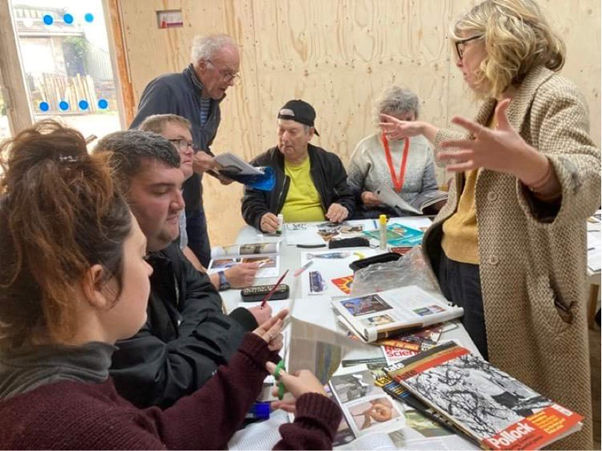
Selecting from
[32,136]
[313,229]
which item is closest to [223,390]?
[32,136]

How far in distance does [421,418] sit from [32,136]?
0.88 m

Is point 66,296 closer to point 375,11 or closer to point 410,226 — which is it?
point 410,226

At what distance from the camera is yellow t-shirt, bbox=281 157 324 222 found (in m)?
2.72

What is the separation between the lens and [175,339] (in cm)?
113

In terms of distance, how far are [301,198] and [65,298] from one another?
2151 millimetres

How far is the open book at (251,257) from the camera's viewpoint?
1819 millimetres

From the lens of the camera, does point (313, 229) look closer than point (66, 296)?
No

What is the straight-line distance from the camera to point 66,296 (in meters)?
0.65

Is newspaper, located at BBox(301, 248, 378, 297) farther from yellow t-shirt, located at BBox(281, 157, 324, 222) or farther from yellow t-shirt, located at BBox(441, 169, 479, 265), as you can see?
yellow t-shirt, located at BBox(281, 157, 324, 222)

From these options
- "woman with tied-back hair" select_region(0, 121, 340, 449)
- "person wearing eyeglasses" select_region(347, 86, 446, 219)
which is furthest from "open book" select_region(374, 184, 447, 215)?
"woman with tied-back hair" select_region(0, 121, 340, 449)

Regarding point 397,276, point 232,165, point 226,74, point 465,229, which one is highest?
point 226,74

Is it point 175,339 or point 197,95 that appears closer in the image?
point 175,339

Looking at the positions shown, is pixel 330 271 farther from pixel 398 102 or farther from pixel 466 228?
pixel 398 102

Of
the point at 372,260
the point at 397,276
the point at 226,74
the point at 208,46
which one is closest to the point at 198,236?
the point at 226,74
